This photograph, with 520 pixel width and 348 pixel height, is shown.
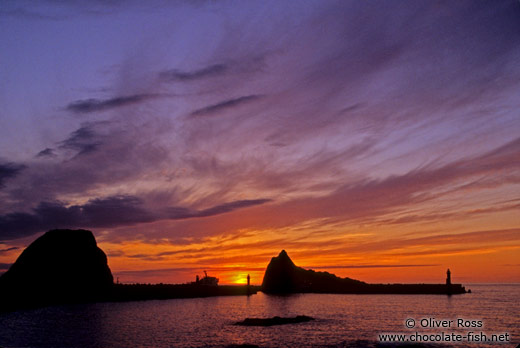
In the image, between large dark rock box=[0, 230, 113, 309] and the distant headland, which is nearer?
the distant headland

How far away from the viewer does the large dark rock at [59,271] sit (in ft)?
366

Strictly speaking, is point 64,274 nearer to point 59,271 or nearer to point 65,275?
point 65,275

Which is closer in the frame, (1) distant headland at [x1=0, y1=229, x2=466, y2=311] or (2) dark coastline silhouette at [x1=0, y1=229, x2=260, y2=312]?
(1) distant headland at [x1=0, y1=229, x2=466, y2=311]

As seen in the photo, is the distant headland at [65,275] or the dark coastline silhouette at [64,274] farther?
the dark coastline silhouette at [64,274]

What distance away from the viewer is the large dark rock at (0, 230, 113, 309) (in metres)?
111

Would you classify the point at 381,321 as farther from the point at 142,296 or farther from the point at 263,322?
the point at 142,296

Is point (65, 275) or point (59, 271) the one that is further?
point (65, 275)

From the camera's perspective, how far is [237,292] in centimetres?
17212

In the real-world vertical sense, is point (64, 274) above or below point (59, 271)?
below

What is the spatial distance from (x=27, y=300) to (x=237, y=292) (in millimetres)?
92262

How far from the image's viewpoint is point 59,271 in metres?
117

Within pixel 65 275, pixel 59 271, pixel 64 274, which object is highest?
pixel 59 271

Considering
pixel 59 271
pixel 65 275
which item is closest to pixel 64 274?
pixel 65 275

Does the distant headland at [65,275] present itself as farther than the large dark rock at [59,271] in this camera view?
No
